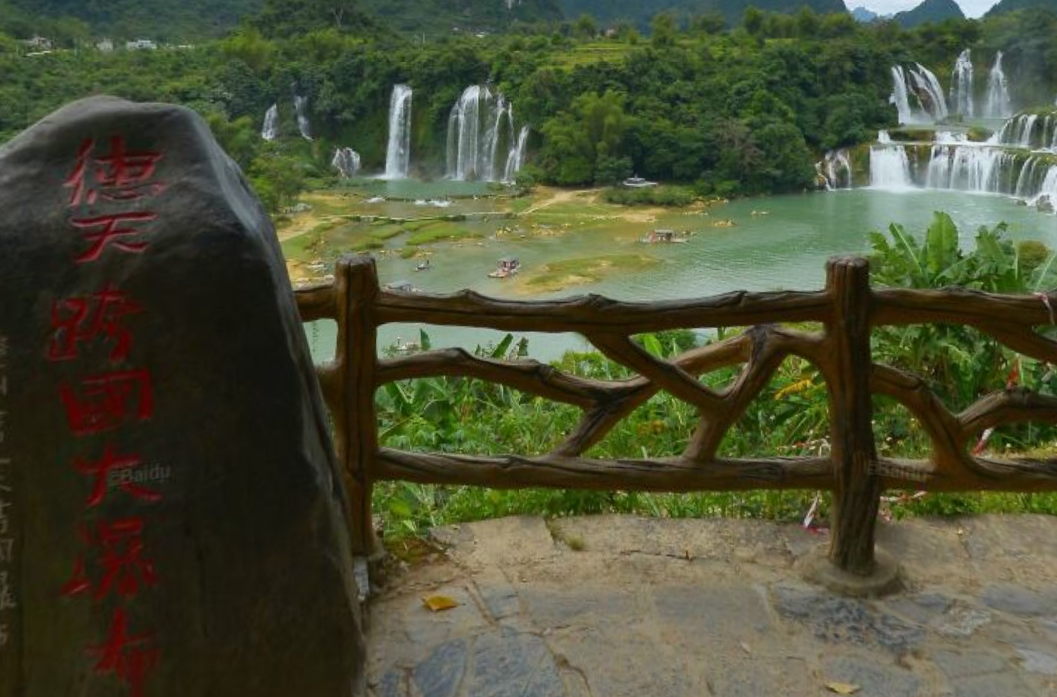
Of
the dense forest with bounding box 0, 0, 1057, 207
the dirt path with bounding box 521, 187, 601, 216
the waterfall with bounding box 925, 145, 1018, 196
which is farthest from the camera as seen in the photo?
the dense forest with bounding box 0, 0, 1057, 207

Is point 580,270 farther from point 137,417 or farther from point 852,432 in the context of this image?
point 137,417

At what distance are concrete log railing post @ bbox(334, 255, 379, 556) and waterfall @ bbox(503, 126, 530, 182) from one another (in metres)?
18.9

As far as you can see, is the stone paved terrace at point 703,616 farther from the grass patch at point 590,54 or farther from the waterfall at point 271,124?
the waterfall at point 271,124

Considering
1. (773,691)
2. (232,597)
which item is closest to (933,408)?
(773,691)

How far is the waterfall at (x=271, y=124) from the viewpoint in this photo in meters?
23.5

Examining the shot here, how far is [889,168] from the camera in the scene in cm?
1794

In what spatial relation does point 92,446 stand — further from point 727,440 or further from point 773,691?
point 727,440

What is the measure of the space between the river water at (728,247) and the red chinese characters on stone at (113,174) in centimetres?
782

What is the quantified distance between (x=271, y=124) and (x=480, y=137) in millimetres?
5458

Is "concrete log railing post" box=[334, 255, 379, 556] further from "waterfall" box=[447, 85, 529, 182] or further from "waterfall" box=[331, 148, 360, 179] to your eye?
"waterfall" box=[331, 148, 360, 179]

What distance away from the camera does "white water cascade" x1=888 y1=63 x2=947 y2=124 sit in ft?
72.6

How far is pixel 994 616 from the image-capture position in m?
2.05

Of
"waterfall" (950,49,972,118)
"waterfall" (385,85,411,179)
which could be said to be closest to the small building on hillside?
"waterfall" (385,85,411,179)

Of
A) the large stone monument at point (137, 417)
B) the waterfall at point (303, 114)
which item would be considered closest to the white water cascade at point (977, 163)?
the waterfall at point (303, 114)
